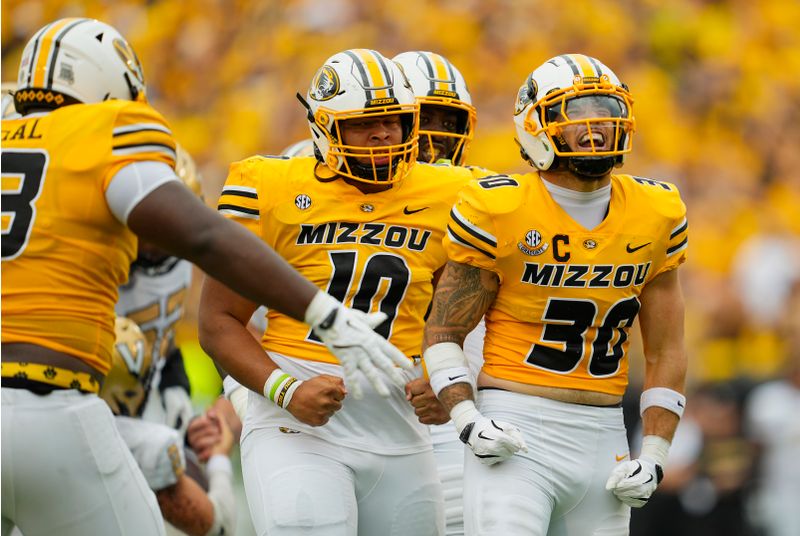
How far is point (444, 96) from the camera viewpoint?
524 cm

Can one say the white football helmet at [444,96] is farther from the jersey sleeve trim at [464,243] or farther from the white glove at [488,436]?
the white glove at [488,436]

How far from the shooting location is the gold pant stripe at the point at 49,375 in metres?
3.29

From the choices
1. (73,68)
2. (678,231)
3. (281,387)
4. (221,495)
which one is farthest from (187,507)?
(678,231)

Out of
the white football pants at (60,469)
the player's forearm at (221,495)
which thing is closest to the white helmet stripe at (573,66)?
the white football pants at (60,469)

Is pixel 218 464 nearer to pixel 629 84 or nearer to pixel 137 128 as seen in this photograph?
pixel 137 128

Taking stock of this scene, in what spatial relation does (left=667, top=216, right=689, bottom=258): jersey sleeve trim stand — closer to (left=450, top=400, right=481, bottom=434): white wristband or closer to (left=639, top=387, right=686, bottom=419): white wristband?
(left=639, top=387, right=686, bottom=419): white wristband

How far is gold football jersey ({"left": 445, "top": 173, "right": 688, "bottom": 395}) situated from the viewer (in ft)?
12.9

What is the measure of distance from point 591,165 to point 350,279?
0.83m

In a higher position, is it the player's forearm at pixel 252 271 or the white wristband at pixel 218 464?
the player's forearm at pixel 252 271

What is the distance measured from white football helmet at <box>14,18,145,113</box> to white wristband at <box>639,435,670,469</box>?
189 cm

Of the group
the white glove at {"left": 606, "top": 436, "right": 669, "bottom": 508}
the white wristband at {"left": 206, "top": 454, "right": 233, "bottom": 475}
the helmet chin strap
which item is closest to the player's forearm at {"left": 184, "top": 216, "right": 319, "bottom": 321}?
the helmet chin strap

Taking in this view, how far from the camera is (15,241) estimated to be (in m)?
3.30

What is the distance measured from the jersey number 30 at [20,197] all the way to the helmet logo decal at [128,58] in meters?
0.56

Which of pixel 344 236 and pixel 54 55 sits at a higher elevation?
pixel 54 55
